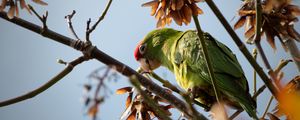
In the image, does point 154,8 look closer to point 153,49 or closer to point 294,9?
point 294,9

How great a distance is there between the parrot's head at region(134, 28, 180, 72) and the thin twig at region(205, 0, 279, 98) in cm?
251

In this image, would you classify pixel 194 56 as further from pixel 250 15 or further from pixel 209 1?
pixel 209 1

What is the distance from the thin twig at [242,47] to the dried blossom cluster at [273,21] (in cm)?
54

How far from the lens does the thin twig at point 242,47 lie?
5.84 ft

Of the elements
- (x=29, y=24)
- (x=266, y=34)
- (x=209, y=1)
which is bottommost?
(x=266, y=34)

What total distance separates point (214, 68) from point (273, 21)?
47.0 inches

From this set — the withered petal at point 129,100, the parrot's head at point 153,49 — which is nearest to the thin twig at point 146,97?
the withered petal at point 129,100

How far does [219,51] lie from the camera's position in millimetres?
3818

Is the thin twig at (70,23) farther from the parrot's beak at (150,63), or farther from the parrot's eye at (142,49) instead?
the parrot's eye at (142,49)

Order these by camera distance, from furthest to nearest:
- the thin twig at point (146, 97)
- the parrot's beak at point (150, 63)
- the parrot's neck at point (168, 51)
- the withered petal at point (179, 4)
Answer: the parrot's beak at point (150, 63)
the parrot's neck at point (168, 51)
the withered petal at point (179, 4)
the thin twig at point (146, 97)

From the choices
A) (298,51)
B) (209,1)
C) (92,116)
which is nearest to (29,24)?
(209,1)

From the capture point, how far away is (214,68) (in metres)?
3.57

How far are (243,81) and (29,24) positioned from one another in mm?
2111

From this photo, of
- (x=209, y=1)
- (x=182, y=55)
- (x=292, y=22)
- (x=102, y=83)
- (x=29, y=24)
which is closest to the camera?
(x=102, y=83)
